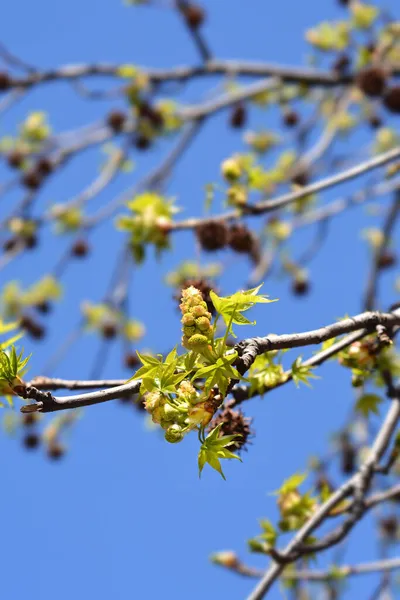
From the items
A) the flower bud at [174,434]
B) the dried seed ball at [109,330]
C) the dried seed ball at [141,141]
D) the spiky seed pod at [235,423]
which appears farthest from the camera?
the dried seed ball at [141,141]

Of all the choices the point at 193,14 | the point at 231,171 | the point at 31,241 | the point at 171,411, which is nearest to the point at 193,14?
the point at 193,14

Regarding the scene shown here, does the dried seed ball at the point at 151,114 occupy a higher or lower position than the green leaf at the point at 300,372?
higher

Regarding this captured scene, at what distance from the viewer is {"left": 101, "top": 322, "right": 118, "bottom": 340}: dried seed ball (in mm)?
5156

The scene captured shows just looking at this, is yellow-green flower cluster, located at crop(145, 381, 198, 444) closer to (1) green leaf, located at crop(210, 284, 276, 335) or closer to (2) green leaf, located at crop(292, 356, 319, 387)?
(1) green leaf, located at crop(210, 284, 276, 335)

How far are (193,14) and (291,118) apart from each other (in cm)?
122

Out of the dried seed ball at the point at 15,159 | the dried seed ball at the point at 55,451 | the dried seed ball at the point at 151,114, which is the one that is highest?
the dried seed ball at the point at 15,159

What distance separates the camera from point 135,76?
16.9ft

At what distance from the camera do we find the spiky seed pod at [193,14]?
5586 mm

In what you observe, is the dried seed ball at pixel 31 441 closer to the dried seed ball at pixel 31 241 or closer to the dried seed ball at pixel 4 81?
the dried seed ball at pixel 31 241

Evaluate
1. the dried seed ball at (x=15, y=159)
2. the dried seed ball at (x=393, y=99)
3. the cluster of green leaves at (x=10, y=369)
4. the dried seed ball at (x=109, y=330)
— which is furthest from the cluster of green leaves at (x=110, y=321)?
the cluster of green leaves at (x=10, y=369)

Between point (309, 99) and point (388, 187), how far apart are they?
188cm

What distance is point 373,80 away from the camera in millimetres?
4664

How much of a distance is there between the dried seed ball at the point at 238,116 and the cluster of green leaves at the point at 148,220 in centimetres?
291

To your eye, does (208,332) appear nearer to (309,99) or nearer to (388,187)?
(388,187)
